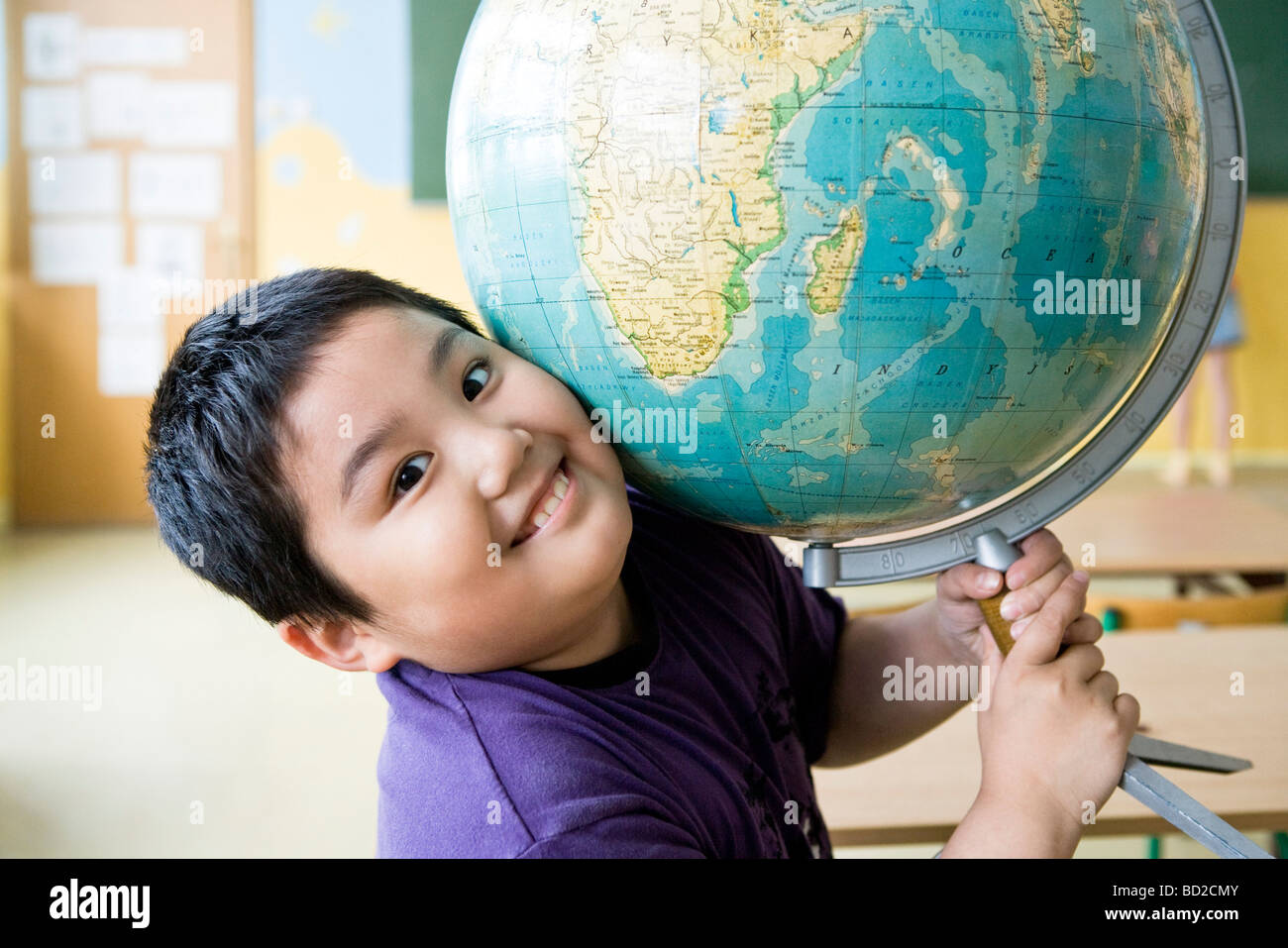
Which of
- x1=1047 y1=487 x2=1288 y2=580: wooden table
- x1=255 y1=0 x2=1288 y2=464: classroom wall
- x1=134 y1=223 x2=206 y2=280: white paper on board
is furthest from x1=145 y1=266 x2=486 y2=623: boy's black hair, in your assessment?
x1=134 y1=223 x2=206 y2=280: white paper on board

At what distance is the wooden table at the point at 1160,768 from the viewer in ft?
3.96

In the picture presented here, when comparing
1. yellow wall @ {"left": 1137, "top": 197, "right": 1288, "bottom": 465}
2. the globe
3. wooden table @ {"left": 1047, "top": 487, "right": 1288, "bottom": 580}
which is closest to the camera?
the globe

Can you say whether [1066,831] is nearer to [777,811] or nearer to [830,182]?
[777,811]

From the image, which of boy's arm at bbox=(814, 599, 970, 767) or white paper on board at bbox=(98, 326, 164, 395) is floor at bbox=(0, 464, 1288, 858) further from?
white paper on board at bbox=(98, 326, 164, 395)

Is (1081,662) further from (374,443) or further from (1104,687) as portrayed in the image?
(374,443)

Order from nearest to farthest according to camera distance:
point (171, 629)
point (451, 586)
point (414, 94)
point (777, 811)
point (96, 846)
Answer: point (451, 586) < point (777, 811) < point (96, 846) < point (171, 629) < point (414, 94)

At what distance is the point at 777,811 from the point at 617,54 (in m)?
0.60

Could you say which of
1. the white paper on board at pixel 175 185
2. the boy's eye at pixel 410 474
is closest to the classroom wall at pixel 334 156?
the white paper on board at pixel 175 185

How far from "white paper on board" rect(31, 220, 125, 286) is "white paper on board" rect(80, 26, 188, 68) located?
0.83 meters

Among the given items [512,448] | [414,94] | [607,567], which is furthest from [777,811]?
[414,94]

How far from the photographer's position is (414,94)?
253 inches

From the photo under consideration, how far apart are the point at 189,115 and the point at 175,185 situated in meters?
0.38

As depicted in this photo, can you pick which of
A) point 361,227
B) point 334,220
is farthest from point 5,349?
point 361,227

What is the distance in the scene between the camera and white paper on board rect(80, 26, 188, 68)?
19.2 feet
